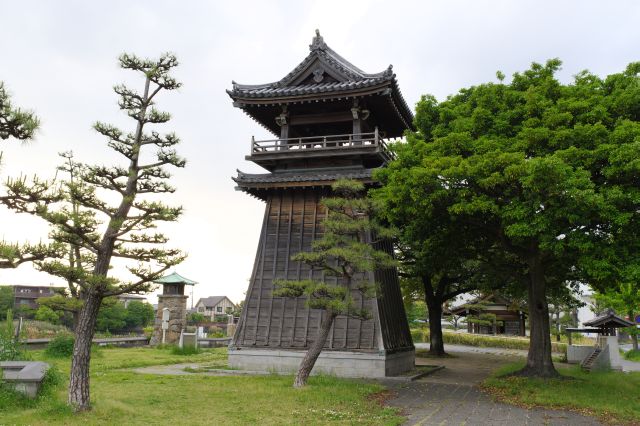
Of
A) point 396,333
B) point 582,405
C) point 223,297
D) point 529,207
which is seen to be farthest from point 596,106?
point 223,297

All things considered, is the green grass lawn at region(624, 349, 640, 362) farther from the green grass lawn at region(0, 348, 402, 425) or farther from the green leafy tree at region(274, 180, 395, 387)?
the green leafy tree at region(274, 180, 395, 387)

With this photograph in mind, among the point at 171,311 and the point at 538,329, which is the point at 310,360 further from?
the point at 171,311

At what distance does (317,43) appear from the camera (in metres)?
22.0

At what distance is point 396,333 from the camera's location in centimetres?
2058

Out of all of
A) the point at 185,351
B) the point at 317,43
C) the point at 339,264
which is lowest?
the point at 185,351

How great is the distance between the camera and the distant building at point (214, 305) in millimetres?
100125

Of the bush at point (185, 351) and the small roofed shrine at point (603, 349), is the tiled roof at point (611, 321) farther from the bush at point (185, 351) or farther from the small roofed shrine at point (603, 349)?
the bush at point (185, 351)

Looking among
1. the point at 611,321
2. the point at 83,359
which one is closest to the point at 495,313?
the point at 611,321

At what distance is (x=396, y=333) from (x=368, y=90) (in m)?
10.2

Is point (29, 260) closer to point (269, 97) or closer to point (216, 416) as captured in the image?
point (216, 416)

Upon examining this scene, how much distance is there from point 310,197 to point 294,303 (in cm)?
453

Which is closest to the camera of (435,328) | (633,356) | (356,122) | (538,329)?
(538,329)

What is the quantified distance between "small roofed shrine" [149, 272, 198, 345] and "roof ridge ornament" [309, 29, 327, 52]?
21511mm

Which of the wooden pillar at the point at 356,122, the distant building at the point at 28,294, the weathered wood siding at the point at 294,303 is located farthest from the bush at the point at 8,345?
the distant building at the point at 28,294
